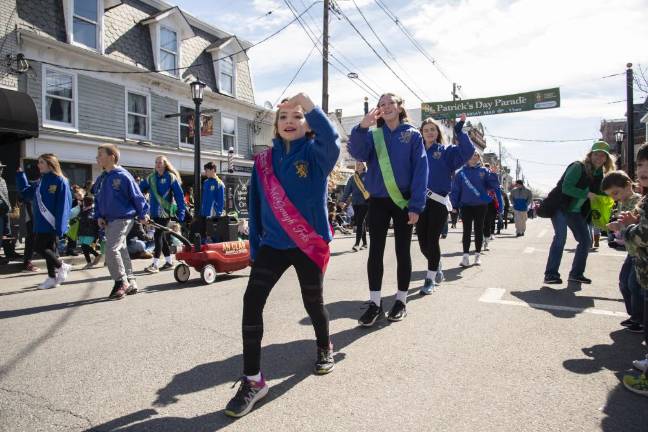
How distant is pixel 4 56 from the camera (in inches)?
506

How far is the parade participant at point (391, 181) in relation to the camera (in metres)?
4.29

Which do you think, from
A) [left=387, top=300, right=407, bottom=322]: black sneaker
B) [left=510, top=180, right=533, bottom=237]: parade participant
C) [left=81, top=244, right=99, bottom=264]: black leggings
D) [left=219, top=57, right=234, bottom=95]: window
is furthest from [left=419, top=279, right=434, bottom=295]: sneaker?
[left=219, top=57, right=234, bottom=95]: window

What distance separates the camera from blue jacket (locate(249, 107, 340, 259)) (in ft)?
9.43

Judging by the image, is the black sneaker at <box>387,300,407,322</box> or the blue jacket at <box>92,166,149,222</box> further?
the blue jacket at <box>92,166,149,222</box>

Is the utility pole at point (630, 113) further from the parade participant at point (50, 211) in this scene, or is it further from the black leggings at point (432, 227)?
the parade participant at point (50, 211)

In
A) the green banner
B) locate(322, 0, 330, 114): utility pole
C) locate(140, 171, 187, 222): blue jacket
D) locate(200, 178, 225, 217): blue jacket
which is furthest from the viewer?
the green banner

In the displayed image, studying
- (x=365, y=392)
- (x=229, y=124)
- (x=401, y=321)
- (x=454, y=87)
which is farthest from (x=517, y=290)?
(x=454, y=87)

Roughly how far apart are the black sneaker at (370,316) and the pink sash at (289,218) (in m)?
1.38

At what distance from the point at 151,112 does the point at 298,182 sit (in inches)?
652

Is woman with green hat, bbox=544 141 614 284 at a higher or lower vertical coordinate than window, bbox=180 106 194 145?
lower

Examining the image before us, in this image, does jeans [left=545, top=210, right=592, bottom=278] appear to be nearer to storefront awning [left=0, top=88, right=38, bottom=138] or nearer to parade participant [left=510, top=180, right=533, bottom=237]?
parade participant [left=510, top=180, right=533, bottom=237]

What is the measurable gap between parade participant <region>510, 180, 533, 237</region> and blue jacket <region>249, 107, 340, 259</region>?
14632 mm

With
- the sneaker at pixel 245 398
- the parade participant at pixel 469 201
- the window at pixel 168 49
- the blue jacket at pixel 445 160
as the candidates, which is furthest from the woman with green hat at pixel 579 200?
the window at pixel 168 49

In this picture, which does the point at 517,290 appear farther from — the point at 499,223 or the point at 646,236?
the point at 499,223
